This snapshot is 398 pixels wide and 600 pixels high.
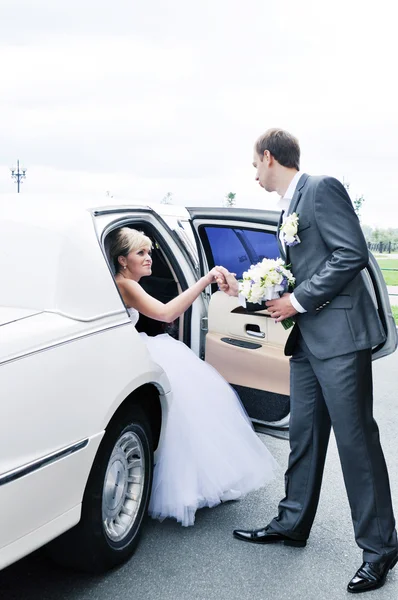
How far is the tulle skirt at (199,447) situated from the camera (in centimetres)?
368

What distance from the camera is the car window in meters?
4.52

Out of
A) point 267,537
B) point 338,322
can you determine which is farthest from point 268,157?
point 267,537

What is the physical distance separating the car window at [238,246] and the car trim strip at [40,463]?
2192 mm

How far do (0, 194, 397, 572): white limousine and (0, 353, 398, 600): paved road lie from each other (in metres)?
0.13

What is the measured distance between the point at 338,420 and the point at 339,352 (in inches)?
13.0

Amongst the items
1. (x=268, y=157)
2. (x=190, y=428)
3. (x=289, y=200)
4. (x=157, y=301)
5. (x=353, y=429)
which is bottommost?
(x=190, y=428)

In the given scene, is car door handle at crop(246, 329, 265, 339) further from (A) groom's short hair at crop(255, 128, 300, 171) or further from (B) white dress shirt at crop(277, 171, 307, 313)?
(A) groom's short hair at crop(255, 128, 300, 171)

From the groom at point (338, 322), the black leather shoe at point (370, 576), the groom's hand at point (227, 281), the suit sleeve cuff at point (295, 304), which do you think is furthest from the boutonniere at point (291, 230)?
the black leather shoe at point (370, 576)

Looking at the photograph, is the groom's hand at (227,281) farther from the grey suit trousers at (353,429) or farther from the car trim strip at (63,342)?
the car trim strip at (63,342)

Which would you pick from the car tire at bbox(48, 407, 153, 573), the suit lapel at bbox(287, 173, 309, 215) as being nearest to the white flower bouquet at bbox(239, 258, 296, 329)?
the suit lapel at bbox(287, 173, 309, 215)

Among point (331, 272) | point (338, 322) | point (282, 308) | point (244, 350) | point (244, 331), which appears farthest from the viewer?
point (244, 331)

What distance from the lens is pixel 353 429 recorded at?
125 inches

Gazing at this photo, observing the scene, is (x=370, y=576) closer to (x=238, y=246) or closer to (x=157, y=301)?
→ (x=157, y=301)

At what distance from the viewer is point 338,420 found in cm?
320
